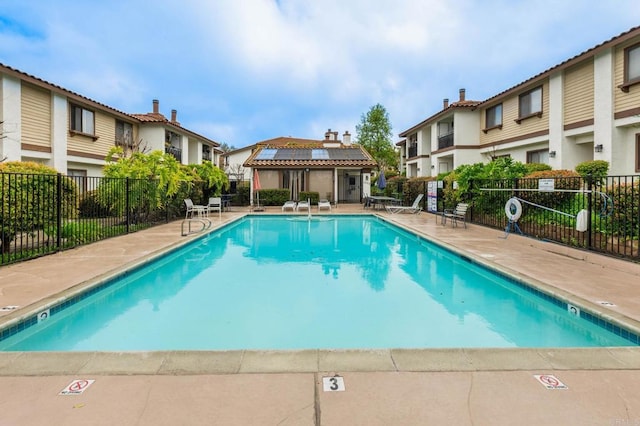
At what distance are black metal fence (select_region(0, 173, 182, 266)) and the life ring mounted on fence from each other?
1200 cm

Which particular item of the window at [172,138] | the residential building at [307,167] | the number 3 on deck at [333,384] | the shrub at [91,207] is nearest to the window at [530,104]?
the residential building at [307,167]

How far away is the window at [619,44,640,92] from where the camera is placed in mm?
12867

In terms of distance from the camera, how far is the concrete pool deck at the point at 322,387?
2537 mm

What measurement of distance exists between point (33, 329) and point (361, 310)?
431 cm

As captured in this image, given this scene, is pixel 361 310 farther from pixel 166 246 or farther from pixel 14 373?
pixel 166 246

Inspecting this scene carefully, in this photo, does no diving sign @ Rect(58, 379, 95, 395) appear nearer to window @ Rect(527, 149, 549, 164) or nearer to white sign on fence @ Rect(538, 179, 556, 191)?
A: white sign on fence @ Rect(538, 179, 556, 191)

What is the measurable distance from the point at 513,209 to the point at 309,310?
8547 mm

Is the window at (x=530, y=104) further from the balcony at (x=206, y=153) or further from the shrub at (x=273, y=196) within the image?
the balcony at (x=206, y=153)

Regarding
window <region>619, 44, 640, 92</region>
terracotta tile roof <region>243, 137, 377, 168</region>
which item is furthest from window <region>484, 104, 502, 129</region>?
window <region>619, 44, 640, 92</region>

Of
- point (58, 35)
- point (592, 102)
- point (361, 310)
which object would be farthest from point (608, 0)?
point (58, 35)

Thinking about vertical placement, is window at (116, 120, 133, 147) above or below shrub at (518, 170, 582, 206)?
above

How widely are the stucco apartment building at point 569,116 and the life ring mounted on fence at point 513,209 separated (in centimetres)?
537

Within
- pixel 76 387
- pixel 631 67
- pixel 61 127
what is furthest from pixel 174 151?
pixel 76 387

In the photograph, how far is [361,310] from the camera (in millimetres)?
5676
